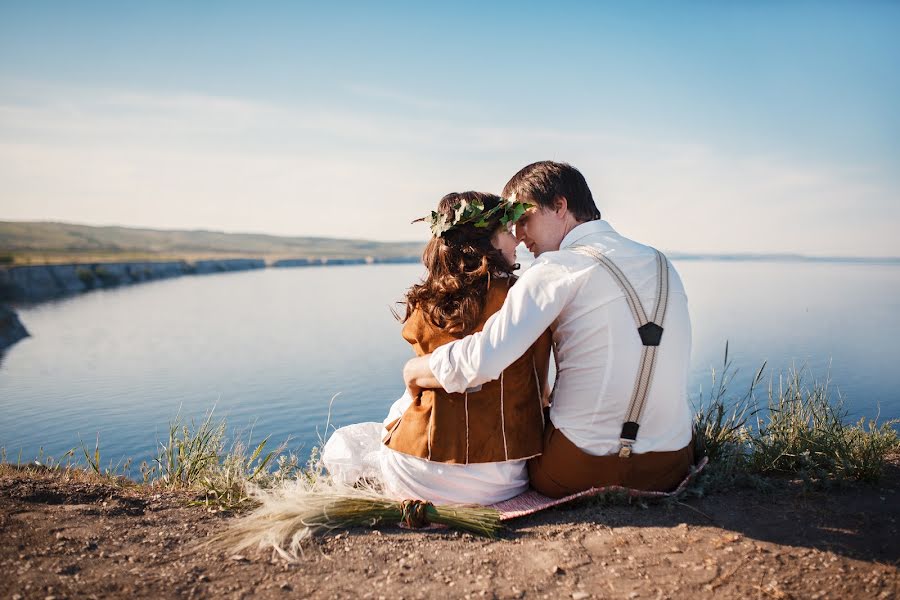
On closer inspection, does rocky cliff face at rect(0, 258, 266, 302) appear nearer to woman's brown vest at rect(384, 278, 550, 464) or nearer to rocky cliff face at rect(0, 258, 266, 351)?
rocky cliff face at rect(0, 258, 266, 351)

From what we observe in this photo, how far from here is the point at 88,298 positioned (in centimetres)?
4009

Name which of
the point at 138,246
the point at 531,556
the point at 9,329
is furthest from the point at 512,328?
the point at 138,246

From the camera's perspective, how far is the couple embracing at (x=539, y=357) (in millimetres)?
3352

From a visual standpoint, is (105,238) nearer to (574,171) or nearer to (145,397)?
(145,397)

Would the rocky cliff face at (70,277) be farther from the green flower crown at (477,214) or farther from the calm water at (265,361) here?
the green flower crown at (477,214)

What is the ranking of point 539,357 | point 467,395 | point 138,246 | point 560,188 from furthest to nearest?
point 138,246, point 560,188, point 539,357, point 467,395

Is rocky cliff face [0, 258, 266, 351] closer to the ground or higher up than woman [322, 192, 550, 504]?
closer to the ground

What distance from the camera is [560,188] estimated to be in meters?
3.74

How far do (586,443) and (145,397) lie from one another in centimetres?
1352

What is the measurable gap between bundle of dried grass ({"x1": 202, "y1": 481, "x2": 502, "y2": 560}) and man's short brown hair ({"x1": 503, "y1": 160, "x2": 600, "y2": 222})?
5.69 feet

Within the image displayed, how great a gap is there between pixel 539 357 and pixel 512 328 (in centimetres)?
49

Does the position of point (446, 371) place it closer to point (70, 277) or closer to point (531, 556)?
point (531, 556)

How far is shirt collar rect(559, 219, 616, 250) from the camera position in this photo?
361 cm

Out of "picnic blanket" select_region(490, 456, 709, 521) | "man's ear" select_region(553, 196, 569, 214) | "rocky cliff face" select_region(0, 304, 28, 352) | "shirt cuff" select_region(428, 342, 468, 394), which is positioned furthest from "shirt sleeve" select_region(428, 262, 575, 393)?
"rocky cliff face" select_region(0, 304, 28, 352)
